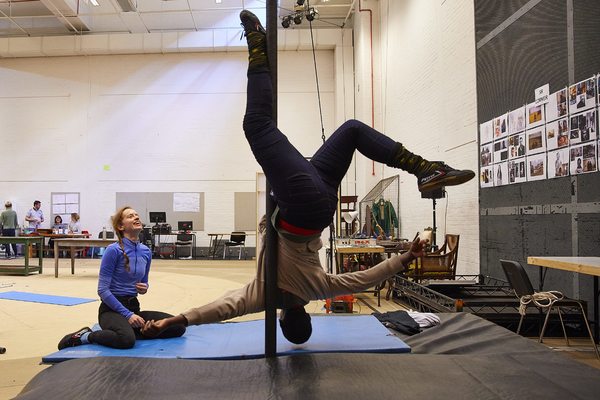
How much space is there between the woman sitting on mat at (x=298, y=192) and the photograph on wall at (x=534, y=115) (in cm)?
281

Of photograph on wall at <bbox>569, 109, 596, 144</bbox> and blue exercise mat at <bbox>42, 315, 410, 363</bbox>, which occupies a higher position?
photograph on wall at <bbox>569, 109, 596, 144</bbox>

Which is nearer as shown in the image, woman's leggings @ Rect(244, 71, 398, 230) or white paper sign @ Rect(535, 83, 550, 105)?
woman's leggings @ Rect(244, 71, 398, 230)

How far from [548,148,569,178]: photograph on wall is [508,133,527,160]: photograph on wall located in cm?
44

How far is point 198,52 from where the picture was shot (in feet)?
41.0

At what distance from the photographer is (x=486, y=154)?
5.30 m

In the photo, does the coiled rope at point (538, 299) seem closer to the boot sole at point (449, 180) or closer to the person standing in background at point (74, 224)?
the boot sole at point (449, 180)

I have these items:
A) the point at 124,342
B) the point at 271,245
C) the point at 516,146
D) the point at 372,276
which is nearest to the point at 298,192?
the point at 271,245

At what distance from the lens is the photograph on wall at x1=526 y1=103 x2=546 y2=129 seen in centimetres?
430

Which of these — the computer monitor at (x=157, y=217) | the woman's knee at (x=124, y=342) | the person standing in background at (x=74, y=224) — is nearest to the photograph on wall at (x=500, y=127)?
the woman's knee at (x=124, y=342)

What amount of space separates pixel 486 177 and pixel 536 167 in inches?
37.0

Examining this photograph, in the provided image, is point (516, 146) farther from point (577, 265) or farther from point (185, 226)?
point (185, 226)

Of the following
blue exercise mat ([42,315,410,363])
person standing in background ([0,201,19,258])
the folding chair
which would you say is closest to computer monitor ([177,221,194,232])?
person standing in background ([0,201,19,258])

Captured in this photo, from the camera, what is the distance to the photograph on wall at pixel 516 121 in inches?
182

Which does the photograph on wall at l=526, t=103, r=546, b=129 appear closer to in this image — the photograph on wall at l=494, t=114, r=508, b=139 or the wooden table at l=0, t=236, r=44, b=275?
the photograph on wall at l=494, t=114, r=508, b=139
